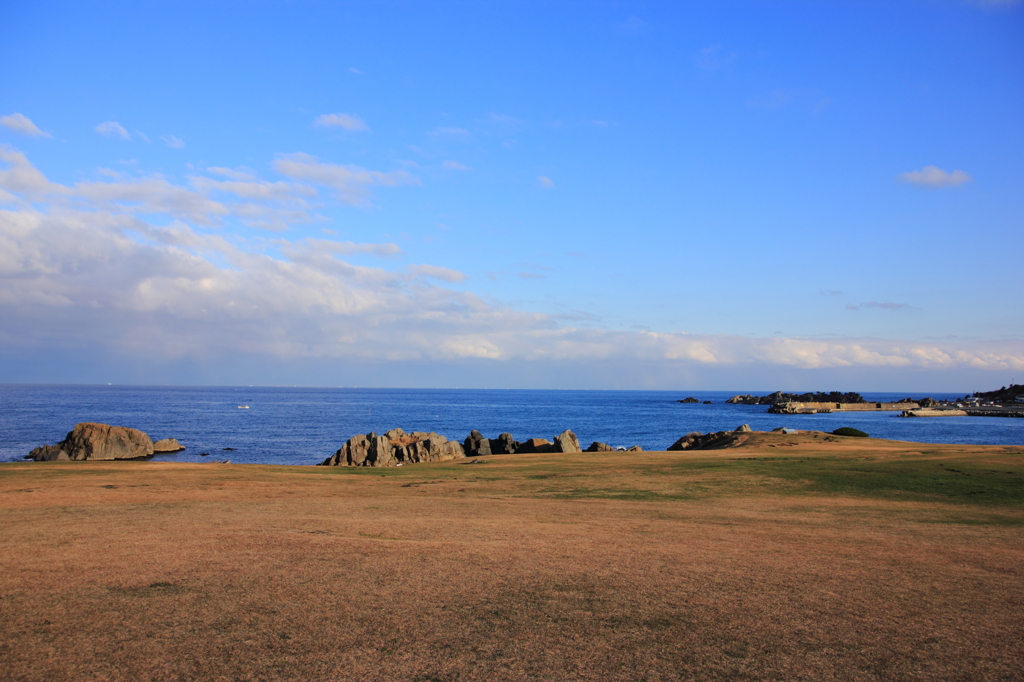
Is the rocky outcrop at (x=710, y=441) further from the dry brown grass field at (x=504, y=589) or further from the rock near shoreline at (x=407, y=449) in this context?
the dry brown grass field at (x=504, y=589)

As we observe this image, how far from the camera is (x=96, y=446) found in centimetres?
4272

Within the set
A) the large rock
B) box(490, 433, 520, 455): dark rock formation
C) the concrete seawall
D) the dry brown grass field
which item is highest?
the dry brown grass field

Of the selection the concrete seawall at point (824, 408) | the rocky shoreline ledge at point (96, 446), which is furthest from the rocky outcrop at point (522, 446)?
the concrete seawall at point (824, 408)

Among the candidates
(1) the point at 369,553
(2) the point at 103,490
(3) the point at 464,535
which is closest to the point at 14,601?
(1) the point at 369,553

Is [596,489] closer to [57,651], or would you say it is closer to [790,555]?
[790,555]

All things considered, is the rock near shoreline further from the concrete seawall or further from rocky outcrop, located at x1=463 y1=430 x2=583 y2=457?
the concrete seawall

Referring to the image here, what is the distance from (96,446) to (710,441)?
138 feet

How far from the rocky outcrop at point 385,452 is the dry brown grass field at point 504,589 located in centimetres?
2028

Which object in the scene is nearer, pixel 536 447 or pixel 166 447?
pixel 536 447

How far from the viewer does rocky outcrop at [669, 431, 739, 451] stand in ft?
126

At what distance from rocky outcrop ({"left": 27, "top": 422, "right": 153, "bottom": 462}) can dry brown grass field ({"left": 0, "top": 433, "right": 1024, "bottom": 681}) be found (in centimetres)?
3079

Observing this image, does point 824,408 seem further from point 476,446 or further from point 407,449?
point 407,449

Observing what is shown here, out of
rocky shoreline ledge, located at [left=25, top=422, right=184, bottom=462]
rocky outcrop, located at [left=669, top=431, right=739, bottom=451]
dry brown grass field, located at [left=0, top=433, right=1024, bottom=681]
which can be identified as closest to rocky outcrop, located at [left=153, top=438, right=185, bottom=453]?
rocky shoreline ledge, located at [left=25, top=422, right=184, bottom=462]

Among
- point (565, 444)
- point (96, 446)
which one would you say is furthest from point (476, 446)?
point (96, 446)
